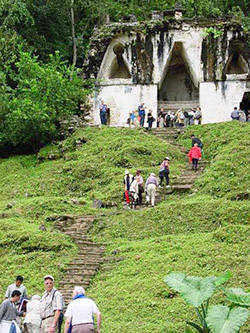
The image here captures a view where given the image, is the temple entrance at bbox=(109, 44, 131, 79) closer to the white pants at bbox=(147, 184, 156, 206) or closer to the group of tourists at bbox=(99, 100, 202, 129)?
the group of tourists at bbox=(99, 100, 202, 129)

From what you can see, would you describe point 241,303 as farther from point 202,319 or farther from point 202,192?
point 202,192

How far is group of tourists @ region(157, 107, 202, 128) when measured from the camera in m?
31.8

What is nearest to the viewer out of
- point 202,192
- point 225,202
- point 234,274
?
point 234,274

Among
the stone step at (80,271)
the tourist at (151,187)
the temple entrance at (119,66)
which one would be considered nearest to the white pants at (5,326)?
the stone step at (80,271)

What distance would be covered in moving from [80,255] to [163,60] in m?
20.7

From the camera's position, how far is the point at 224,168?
2220 centimetres

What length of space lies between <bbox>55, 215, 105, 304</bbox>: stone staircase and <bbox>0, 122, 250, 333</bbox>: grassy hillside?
0.73 ft

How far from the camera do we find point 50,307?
10.2 metres

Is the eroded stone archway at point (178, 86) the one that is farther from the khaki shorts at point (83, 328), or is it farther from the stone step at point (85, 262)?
the khaki shorts at point (83, 328)

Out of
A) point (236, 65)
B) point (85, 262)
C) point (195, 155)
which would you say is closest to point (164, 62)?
point (236, 65)

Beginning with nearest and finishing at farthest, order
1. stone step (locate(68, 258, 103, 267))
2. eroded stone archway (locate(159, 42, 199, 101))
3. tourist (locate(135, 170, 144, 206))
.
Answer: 1. stone step (locate(68, 258, 103, 267))
2. tourist (locate(135, 170, 144, 206))
3. eroded stone archway (locate(159, 42, 199, 101))

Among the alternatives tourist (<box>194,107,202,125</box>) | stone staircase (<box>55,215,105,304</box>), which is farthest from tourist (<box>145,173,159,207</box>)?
tourist (<box>194,107,202,125</box>)

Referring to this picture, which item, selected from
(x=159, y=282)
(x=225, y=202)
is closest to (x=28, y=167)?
(x=225, y=202)

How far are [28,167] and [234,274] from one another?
57.0 feet
